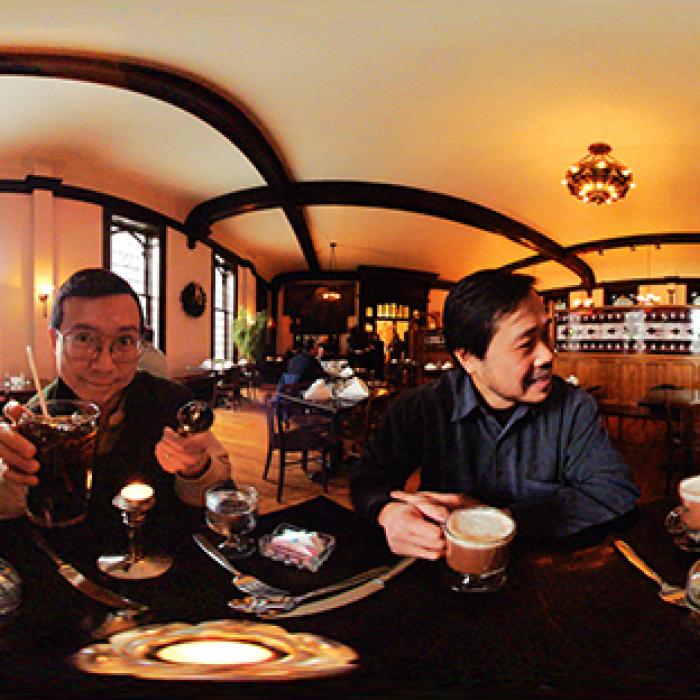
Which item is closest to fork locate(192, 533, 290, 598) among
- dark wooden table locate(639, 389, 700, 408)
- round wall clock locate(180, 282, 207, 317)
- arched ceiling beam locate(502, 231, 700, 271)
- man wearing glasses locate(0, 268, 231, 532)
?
man wearing glasses locate(0, 268, 231, 532)

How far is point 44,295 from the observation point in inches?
215

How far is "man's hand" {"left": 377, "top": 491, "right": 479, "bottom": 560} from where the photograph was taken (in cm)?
75

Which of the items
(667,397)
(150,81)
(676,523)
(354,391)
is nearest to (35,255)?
(150,81)

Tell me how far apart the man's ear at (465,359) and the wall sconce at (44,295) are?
5815 millimetres

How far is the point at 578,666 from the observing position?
0.51 metres

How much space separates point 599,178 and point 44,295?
6.29 m

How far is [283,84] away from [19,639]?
158 inches

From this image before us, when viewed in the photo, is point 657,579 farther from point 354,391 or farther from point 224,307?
point 224,307

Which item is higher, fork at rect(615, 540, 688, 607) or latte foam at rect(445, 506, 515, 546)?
latte foam at rect(445, 506, 515, 546)

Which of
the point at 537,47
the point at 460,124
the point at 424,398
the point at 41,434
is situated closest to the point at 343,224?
the point at 460,124

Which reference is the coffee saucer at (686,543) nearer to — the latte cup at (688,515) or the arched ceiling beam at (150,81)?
the latte cup at (688,515)

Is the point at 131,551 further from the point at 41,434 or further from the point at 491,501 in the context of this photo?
the point at 491,501

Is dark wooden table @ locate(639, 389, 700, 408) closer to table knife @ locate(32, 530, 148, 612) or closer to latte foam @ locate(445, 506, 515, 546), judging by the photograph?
latte foam @ locate(445, 506, 515, 546)

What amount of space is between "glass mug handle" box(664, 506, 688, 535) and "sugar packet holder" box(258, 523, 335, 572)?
0.64 metres
